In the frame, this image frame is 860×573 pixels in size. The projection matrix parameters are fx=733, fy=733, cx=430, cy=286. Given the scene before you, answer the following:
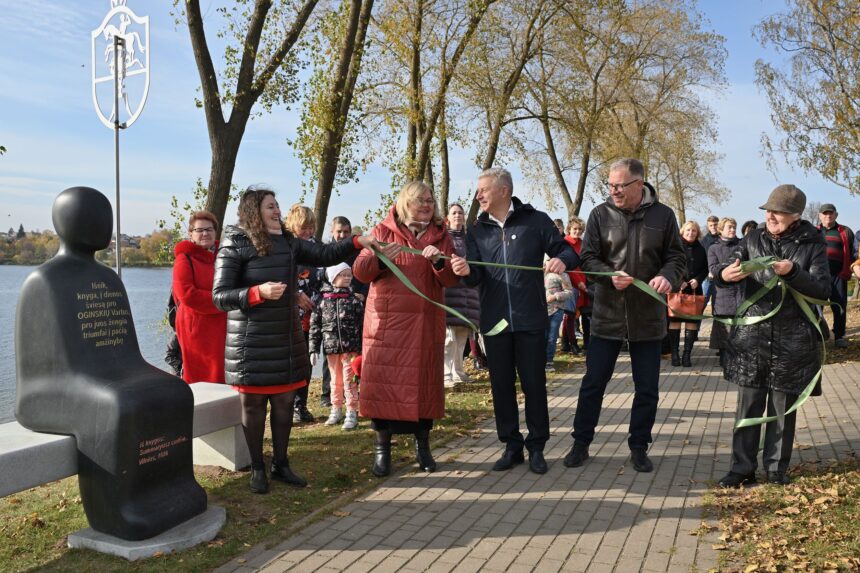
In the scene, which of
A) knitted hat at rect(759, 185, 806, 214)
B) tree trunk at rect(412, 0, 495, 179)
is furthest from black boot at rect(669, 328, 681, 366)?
tree trunk at rect(412, 0, 495, 179)

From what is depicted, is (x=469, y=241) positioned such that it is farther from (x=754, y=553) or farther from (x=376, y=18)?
(x=376, y=18)

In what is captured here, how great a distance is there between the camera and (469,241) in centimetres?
562

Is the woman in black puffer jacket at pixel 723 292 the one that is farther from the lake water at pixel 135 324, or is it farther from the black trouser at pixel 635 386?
the lake water at pixel 135 324

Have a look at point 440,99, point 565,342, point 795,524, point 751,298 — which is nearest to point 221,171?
point 565,342

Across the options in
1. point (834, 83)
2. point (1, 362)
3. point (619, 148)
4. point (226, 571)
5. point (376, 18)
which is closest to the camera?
point (226, 571)

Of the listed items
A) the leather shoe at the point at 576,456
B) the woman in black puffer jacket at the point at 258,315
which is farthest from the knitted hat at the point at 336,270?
the leather shoe at the point at 576,456

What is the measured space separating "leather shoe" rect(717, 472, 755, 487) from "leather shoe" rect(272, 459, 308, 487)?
2.95 m

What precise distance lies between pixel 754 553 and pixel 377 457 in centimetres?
266

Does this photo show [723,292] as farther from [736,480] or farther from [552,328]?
[736,480]

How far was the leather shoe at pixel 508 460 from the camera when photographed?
5.59 meters

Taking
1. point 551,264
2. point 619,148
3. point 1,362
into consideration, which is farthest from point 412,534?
point 619,148

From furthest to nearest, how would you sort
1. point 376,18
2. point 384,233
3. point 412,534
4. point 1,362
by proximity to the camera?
point 376,18
point 1,362
point 384,233
point 412,534

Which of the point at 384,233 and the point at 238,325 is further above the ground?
the point at 384,233

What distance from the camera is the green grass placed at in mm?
3980
